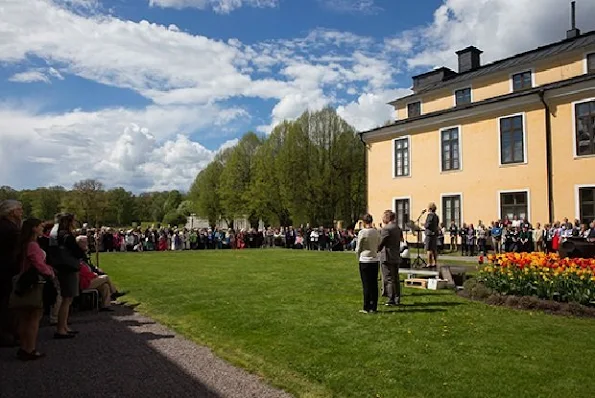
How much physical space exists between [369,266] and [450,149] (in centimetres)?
2217

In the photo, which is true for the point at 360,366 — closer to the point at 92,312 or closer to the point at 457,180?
the point at 92,312

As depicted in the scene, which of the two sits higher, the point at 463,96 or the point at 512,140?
the point at 463,96

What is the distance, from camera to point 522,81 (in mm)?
28938

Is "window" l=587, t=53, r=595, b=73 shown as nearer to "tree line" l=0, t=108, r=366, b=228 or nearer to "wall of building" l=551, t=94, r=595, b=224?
"wall of building" l=551, t=94, r=595, b=224

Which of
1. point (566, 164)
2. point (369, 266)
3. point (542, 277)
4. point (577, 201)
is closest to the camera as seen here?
point (369, 266)

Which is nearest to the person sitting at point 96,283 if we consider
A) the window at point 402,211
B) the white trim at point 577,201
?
the white trim at point 577,201

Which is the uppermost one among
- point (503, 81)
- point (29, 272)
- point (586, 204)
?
point (503, 81)

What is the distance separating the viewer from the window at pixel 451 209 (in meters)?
28.9

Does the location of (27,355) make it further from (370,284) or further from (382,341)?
(370,284)

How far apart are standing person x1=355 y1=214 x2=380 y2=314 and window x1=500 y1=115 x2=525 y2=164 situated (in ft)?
65.0

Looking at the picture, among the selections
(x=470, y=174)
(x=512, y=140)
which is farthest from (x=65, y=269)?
(x=470, y=174)

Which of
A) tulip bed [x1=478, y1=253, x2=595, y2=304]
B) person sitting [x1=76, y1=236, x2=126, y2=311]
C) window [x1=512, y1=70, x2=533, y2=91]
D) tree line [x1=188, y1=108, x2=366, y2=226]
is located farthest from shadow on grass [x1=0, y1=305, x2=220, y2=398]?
tree line [x1=188, y1=108, x2=366, y2=226]

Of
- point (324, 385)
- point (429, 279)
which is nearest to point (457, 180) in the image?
point (429, 279)

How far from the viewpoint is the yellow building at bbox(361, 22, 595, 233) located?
24.0 metres
